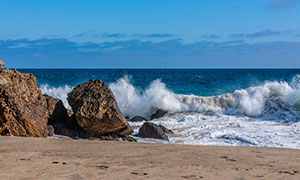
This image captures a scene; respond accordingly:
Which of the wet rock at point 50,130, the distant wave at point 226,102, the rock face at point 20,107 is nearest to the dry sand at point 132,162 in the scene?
the rock face at point 20,107

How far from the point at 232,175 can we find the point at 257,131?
6.01 metres

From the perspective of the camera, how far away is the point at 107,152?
4.30 meters

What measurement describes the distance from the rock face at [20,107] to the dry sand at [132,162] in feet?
3.45

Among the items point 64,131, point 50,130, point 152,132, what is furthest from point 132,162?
point 152,132

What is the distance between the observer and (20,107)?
20.1ft

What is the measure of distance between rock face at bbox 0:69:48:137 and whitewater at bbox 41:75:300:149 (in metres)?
2.50

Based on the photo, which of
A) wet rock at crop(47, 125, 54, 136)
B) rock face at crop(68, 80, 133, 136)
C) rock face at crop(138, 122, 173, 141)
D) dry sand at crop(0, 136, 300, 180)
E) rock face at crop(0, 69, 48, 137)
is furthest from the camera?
rock face at crop(138, 122, 173, 141)

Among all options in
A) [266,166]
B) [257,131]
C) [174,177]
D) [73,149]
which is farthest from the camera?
[257,131]

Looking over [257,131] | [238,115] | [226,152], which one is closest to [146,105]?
[238,115]

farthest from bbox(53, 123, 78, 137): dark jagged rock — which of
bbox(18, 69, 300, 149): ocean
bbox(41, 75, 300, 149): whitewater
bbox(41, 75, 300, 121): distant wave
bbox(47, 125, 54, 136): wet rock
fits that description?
bbox(41, 75, 300, 121): distant wave

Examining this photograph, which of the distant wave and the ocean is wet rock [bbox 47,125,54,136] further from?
the distant wave

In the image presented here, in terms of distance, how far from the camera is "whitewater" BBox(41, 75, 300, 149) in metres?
8.01

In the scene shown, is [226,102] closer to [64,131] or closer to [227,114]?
[227,114]

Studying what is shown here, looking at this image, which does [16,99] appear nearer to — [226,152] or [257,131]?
[226,152]
